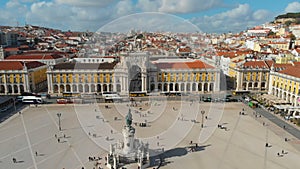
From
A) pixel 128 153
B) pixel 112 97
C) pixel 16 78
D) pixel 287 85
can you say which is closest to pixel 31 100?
pixel 16 78

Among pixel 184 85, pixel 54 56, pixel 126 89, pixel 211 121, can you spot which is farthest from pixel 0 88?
pixel 211 121

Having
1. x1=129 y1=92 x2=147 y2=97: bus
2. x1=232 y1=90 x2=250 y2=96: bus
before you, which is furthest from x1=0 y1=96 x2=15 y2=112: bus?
x1=232 y1=90 x2=250 y2=96: bus

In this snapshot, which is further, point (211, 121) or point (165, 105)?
point (165, 105)

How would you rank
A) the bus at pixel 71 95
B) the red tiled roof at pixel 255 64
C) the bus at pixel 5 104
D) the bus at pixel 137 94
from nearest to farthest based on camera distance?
the bus at pixel 5 104 → the bus at pixel 71 95 → the bus at pixel 137 94 → the red tiled roof at pixel 255 64

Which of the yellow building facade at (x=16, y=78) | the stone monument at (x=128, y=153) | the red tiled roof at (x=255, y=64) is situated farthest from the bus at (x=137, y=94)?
the stone monument at (x=128, y=153)

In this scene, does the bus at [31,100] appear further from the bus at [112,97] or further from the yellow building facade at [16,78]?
the bus at [112,97]

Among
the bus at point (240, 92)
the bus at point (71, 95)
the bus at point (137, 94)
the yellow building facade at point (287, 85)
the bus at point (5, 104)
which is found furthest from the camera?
the bus at point (240, 92)

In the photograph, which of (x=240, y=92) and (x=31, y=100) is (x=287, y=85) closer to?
(x=240, y=92)

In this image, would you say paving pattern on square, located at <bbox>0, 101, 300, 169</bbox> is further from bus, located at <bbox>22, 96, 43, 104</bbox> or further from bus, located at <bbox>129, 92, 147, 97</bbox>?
bus, located at <bbox>129, 92, 147, 97</bbox>

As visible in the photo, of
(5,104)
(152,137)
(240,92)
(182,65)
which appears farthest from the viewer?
(182,65)

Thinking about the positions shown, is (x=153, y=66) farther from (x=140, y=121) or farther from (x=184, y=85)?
(x=140, y=121)

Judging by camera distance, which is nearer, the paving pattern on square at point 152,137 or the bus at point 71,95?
the paving pattern on square at point 152,137
